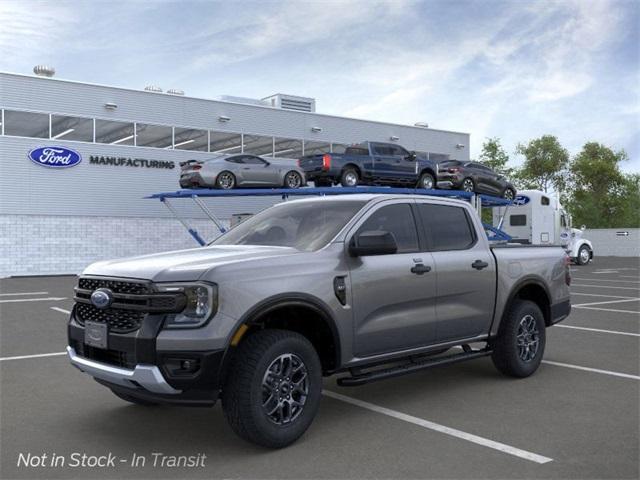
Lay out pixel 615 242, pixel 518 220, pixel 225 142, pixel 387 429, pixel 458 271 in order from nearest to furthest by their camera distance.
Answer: pixel 387 429, pixel 458 271, pixel 518 220, pixel 225 142, pixel 615 242

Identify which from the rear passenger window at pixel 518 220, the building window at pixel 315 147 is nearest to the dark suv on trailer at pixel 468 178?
the rear passenger window at pixel 518 220

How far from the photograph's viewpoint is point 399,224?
5.89 m

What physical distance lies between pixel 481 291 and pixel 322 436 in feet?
7.75

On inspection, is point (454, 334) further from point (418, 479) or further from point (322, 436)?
point (418, 479)

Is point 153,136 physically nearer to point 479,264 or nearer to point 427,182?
point 427,182

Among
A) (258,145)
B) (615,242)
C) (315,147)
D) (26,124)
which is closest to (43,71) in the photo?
(26,124)

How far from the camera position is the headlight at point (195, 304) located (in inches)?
170

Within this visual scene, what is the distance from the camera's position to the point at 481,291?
6.38 metres

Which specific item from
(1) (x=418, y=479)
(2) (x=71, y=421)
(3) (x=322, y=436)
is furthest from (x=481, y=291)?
(2) (x=71, y=421)

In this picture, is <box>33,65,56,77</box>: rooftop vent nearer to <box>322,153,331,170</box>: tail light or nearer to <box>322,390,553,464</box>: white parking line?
<box>322,153,331,170</box>: tail light

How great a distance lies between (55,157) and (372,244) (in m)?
25.3

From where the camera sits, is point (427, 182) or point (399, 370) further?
point (427, 182)

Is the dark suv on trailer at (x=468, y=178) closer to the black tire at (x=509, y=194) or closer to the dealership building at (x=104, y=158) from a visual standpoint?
the black tire at (x=509, y=194)

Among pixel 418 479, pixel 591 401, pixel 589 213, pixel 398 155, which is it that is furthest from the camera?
pixel 589 213
